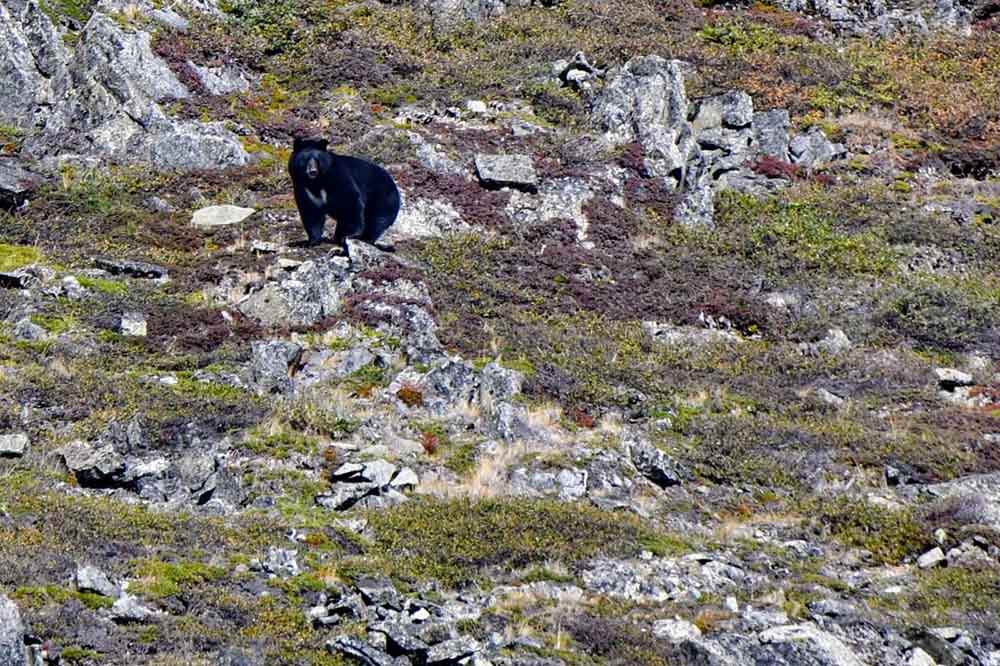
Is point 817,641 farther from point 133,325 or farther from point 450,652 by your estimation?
point 133,325

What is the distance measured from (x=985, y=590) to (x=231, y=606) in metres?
7.35

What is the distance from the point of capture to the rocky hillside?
11797mm

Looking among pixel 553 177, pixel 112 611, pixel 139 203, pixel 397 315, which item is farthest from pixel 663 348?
pixel 112 611

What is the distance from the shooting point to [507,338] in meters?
21.2

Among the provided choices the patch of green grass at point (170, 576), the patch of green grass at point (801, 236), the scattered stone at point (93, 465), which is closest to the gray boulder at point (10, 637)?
the patch of green grass at point (170, 576)

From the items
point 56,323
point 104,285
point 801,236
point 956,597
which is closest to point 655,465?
point 956,597

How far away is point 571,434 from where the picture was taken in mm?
17516

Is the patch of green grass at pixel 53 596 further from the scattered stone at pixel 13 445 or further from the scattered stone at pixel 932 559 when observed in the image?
the scattered stone at pixel 932 559

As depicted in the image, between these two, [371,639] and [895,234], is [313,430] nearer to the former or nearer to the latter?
[371,639]

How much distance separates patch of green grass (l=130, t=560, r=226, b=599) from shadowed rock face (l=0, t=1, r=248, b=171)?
688 inches

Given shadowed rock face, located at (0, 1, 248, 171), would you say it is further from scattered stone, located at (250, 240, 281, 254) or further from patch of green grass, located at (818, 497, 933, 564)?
patch of green grass, located at (818, 497, 933, 564)

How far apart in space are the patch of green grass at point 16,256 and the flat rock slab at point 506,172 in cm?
931

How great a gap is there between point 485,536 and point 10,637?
5.74m

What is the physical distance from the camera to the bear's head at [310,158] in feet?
74.4
